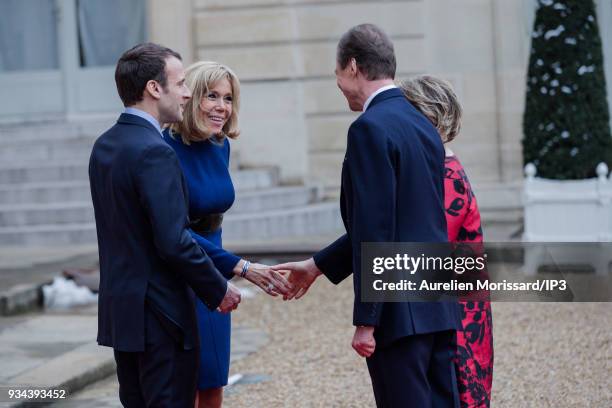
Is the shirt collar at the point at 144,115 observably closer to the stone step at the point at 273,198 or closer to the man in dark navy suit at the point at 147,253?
the man in dark navy suit at the point at 147,253

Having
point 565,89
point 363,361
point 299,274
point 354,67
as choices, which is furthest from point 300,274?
point 565,89

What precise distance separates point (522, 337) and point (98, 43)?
8443 mm

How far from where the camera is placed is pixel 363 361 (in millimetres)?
6551

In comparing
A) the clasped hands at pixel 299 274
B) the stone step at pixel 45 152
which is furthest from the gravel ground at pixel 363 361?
the stone step at pixel 45 152

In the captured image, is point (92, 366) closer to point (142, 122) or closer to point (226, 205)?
point (226, 205)

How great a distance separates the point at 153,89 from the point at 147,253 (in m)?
0.56

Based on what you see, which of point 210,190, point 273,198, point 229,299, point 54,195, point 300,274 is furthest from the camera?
point 273,198

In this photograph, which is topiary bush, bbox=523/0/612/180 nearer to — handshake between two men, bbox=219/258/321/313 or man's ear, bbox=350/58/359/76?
handshake between two men, bbox=219/258/321/313

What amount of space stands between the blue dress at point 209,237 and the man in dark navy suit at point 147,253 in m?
0.58

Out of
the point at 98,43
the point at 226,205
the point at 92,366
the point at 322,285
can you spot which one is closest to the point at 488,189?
the point at 322,285

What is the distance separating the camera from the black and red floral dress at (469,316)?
394cm

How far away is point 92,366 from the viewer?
20.2ft

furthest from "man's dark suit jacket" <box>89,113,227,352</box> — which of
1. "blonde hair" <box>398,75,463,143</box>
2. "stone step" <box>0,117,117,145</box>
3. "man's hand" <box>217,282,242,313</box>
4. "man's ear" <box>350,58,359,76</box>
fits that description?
"stone step" <box>0,117,117,145</box>

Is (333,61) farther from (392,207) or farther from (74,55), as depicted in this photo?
(392,207)
